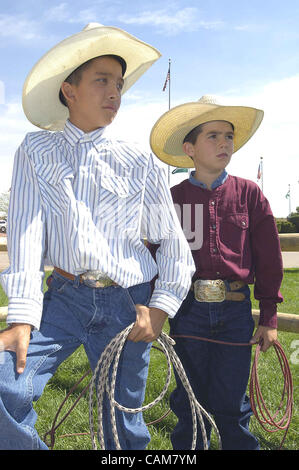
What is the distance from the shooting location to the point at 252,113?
9.59 feet

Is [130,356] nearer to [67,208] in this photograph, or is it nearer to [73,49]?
[67,208]

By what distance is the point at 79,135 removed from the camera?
6.90ft

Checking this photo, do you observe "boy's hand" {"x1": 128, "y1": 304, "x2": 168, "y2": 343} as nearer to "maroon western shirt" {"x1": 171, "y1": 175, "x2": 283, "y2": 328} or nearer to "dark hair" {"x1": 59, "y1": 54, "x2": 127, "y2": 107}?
"maroon western shirt" {"x1": 171, "y1": 175, "x2": 283, "y2": 328}

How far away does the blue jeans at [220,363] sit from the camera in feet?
8.52

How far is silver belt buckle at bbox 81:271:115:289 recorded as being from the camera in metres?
1.95

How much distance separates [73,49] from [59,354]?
1284 mm

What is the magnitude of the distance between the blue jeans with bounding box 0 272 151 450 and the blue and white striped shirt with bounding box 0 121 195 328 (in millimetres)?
86

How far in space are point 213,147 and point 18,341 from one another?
1.54 metres

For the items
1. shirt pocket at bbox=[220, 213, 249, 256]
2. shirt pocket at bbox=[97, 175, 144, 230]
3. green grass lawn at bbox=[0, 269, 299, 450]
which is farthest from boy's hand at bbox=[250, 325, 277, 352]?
shirt pocket at bbox=[97, 175, 144, 230]

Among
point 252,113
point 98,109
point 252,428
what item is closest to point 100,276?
point 98,109

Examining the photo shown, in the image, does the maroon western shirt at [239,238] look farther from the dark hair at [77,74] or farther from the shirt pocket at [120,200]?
the dark hair at [77,74]

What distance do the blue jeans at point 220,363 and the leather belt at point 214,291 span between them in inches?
1.4

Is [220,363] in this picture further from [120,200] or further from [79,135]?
[79,135]

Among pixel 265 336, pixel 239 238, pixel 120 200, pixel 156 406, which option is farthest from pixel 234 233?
pixel 156 406
